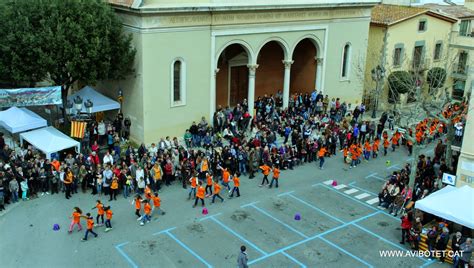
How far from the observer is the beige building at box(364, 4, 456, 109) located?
37.3 meters

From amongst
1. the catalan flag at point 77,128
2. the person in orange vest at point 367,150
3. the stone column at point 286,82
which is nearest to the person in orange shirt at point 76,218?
the catalan flag at point 77,128

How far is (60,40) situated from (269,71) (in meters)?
16.2

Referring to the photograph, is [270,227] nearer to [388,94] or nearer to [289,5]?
[289,5]

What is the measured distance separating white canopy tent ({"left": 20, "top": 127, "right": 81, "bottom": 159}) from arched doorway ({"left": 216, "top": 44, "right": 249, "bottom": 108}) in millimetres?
12133

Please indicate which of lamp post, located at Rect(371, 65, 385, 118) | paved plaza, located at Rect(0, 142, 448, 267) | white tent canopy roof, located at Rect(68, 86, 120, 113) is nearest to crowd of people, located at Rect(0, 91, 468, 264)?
paved plaza, located at Rect(0, 142, 448, 267)

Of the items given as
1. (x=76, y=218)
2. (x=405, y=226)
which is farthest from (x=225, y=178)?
(x=405, y=226)

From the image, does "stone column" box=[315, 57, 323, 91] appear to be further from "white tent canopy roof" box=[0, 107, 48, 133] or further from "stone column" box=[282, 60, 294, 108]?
"white tent canopy roof" box=[0, 107, 48, 133]

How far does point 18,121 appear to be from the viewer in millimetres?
25859

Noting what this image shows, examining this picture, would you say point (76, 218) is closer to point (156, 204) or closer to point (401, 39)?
point (156, 204)

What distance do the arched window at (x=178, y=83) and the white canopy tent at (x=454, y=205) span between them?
47.2 ft

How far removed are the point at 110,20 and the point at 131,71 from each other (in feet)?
9.32

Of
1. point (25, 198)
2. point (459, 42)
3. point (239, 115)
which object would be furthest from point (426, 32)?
point (25, 198)

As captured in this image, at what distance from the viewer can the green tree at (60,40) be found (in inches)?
990

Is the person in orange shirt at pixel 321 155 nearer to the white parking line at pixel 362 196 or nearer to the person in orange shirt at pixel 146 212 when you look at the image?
the white parking line at pixel 362 196
